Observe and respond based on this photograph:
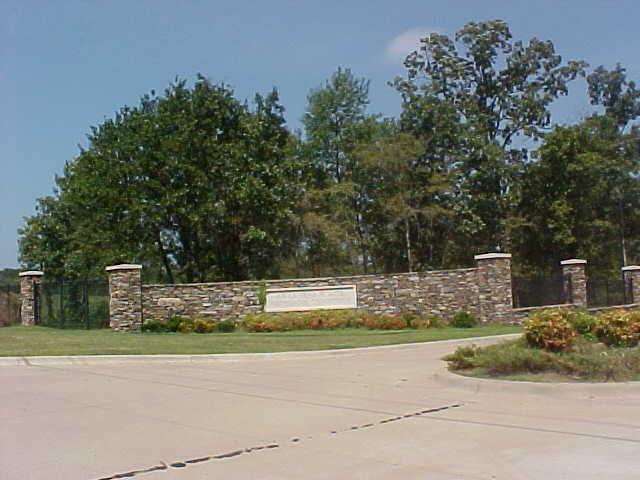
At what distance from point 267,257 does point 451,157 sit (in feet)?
35.9

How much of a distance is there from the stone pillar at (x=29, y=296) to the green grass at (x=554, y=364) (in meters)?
23.4

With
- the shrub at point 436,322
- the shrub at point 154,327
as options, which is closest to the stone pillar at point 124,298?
the shrub at point 154,327

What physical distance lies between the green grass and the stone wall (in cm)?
1599

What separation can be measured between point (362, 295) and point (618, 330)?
16022 mm

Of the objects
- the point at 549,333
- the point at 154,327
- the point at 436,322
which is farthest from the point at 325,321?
the point at 549,333

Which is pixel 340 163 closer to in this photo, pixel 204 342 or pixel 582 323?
pixel 204 342

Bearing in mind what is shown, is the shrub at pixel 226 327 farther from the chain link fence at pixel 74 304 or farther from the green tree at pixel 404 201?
the green tree at pixel 404 201

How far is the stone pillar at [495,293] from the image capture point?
29.2m

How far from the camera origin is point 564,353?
1271 centimetres

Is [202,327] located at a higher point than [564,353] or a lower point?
lower

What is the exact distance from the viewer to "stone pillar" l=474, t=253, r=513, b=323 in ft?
95.7

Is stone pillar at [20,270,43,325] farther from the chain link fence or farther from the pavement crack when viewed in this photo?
the pavement crack

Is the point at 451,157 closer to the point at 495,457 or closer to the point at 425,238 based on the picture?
the point at 425,238

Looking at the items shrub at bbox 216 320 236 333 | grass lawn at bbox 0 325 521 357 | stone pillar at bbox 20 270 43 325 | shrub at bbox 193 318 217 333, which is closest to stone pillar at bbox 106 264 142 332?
shrub at bbox 193 318 217 333
